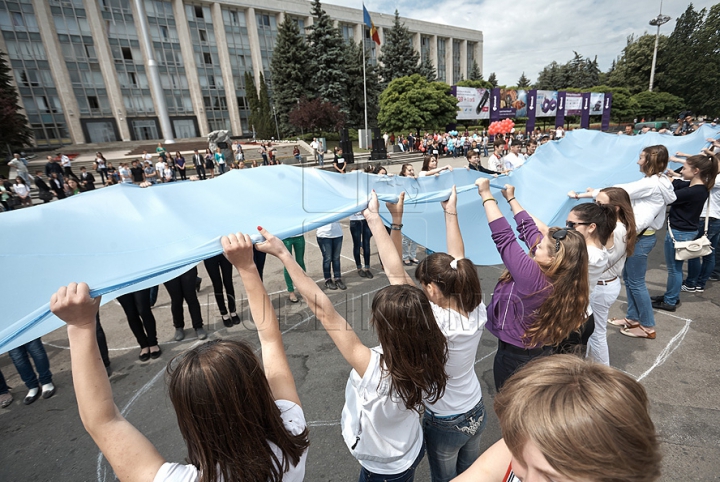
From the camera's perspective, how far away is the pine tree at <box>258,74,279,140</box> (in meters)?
36.0

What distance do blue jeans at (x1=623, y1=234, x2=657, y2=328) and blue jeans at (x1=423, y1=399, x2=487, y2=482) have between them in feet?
10.2

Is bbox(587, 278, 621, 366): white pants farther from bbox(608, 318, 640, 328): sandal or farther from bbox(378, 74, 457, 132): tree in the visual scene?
bbox(378, 74, 457, 132): tree

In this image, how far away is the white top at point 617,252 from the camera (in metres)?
2.83

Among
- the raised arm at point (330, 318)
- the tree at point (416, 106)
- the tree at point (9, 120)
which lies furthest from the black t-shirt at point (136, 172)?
the tree at point (416, 106)

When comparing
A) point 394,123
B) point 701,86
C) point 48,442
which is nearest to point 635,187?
point 48,442

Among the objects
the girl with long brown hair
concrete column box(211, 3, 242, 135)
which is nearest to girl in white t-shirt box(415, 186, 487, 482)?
the girl with long brown hair

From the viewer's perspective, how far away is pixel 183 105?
36719mm

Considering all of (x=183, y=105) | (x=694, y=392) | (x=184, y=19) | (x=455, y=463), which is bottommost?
(x=694, y=392)

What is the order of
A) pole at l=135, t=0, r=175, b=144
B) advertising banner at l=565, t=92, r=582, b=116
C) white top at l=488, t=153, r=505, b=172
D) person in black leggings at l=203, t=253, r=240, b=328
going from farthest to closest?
advertising banner at l=565, t=92, r=582, b=116
pole at l=135, t=0, r=175, b=144
white top at l=488, t=153, r=505, b=172
person in black leggings at l=203, t=253, r=240, b=328

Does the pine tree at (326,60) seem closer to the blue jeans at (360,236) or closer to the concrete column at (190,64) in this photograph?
the concrete column at (190,64)

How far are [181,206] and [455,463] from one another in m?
2.83

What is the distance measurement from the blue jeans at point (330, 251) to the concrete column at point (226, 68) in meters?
39.8

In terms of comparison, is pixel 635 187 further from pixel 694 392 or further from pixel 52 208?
pixel 52 208

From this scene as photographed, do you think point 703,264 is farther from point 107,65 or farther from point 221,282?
point 107,65
